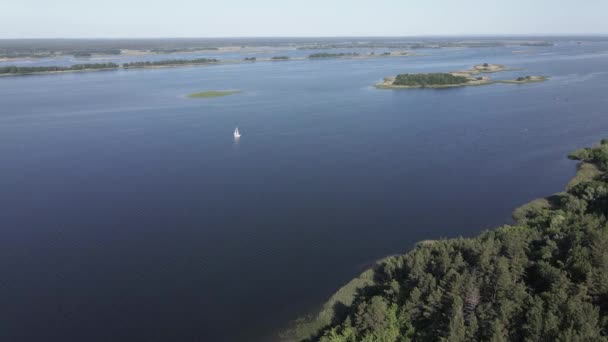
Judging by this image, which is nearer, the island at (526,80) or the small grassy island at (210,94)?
the small grassy island at (210,94)

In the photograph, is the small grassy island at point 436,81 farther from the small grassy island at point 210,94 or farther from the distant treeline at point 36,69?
the distant treeline at point 36,69

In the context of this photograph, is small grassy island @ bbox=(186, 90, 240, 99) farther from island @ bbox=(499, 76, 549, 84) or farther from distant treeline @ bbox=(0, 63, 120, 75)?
distant treeline @ bbox=(0, 63, 120, 75)

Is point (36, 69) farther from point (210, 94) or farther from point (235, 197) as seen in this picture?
point (235, 197)

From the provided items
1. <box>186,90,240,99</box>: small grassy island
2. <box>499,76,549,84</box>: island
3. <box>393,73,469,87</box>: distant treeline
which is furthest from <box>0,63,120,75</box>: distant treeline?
<box>499,76,549,84</box>: island

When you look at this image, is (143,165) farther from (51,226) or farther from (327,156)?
(327,156)

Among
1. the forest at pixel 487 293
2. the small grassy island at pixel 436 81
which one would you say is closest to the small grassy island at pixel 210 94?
the small grassy island at pixel 436 81

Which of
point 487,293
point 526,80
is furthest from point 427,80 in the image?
point 487,293

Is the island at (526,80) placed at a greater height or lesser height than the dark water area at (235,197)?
greater

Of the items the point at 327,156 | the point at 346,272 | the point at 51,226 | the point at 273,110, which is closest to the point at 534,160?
the point at 327,156
